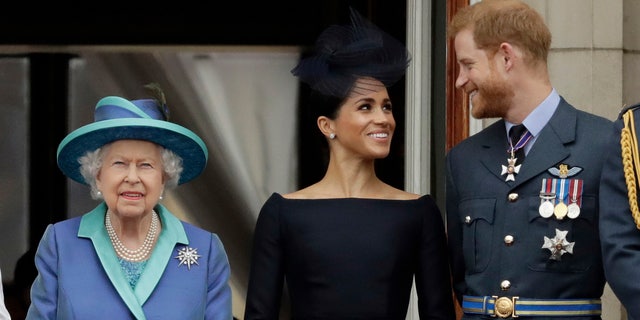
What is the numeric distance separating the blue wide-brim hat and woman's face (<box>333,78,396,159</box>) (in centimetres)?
49

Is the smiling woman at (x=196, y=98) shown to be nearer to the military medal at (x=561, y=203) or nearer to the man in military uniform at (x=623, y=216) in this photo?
the military medal at (x=561, y=203)

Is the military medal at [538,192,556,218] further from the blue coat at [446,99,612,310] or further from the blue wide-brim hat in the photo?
the blue wide-brim hat

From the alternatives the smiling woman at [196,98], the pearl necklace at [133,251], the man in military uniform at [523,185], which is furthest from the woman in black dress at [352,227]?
the smiling woman at [196,98]

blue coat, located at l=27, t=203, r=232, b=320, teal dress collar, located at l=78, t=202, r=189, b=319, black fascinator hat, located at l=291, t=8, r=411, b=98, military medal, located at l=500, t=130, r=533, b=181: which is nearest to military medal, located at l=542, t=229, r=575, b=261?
military medal, located at l=500, t=130, r=533, b=181

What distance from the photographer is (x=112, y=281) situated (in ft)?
16.1

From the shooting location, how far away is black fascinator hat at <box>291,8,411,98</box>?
5309mm

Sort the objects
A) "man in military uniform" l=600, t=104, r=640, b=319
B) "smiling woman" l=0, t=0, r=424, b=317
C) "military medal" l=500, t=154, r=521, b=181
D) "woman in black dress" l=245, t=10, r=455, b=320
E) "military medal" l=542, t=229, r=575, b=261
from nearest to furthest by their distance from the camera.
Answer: "man in military uniform" l=600, t=104, r=640, b=319 → "military medal" l=542, t=229, r=575, b=261 → "military medal" l=500, t=154, r=521, b=181 → "woman in black dress" l=245, t=10, r=455, b=320 → "smiling woman" l=0, t=0, r=424, b=317

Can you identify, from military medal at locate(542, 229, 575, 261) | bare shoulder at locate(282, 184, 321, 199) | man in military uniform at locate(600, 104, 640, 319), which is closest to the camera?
man in military uniform at locate(600, 104, 640, 319)

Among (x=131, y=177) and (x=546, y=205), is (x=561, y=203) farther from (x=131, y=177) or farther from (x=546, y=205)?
(x=131, y=177)

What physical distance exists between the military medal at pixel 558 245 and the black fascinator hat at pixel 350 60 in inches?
32.0

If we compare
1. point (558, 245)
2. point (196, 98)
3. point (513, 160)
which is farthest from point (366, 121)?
point (196, 98)

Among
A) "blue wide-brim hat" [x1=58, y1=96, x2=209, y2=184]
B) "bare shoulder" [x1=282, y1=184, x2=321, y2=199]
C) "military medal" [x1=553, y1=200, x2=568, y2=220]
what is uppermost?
"blue wide-brim hat" [x1=58, y1=96, x2=209, y2=184]

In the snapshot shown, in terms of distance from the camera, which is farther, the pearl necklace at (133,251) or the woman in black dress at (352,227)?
the woman in black dress at (352,227)

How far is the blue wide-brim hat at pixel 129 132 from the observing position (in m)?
4.93
